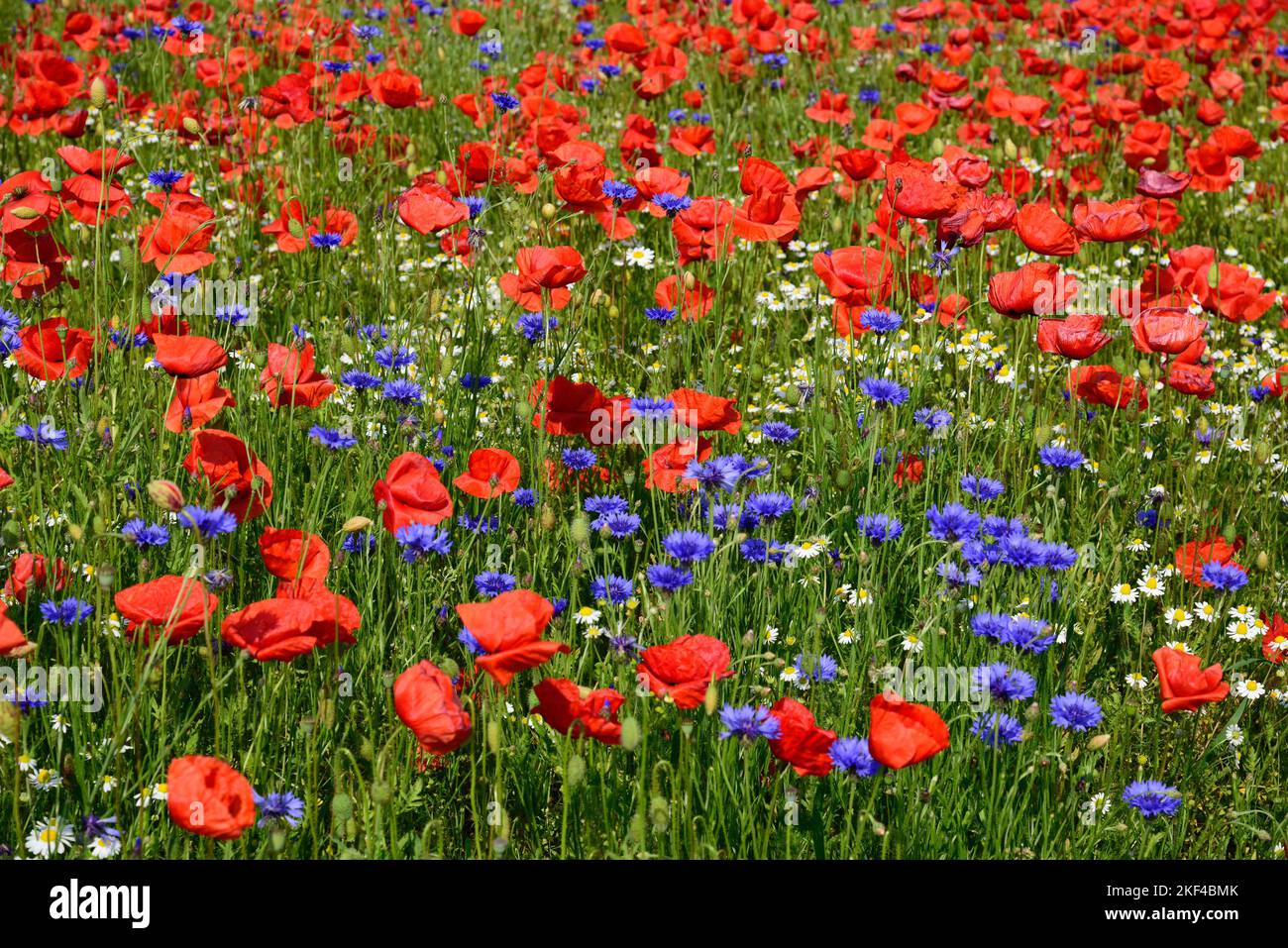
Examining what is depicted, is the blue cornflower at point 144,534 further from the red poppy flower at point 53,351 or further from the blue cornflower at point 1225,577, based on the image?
the blue cornflower at point 1225,577

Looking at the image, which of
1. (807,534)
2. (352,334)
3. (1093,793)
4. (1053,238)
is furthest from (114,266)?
(1093,793)

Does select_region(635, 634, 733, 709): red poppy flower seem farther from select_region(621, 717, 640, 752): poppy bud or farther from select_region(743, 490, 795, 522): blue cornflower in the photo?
select_region(743, 490, 795, 522): blue cornflower

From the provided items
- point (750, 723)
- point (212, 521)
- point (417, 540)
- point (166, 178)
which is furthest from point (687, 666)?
point (166, 178)

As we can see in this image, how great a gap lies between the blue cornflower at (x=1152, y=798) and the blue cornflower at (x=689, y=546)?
782 mm

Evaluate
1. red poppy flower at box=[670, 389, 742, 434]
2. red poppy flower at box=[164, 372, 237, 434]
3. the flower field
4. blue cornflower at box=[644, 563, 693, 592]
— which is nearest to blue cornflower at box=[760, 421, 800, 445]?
the flower field

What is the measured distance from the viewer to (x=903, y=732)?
1.77 metres

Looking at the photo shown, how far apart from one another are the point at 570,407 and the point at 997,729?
121 centimetres

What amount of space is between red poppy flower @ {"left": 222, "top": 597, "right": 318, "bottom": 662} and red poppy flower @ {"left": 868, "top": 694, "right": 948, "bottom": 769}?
797mm

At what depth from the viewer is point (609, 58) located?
268 inches

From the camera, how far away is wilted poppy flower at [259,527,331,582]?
2.22m

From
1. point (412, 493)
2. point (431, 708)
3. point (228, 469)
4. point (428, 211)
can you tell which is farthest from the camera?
point (428, 211)

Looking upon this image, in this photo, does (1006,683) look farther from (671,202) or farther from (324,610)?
(671,202)
